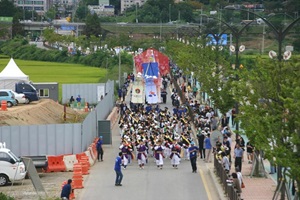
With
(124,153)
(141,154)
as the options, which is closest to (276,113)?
(124,153)

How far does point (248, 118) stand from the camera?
29344mm

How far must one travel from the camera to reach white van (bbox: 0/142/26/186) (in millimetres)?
32656

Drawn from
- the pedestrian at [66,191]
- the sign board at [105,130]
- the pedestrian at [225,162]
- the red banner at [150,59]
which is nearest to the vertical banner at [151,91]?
the red banner at [150,59]

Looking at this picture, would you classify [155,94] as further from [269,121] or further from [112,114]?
[269,121]

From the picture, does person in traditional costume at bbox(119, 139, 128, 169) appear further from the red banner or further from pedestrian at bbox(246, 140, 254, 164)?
the red banner

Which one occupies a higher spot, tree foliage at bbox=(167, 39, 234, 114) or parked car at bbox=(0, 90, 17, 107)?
tree foliage at bbox=(167, 39, 234, 114)

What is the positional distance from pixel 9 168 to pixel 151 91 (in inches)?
1050

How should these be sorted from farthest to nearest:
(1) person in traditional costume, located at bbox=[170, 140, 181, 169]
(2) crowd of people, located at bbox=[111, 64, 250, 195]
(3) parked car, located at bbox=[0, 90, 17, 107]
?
(3) parked car, located at bbox=[0, 90, 17, 107], (1) person in traditional costume, located at bbox=[170, 140, 181, 169], (2) crowd of people, located at bbox=[111, 64, 250, 195]

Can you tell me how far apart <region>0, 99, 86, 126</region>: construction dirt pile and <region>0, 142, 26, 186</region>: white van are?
8.86 metres

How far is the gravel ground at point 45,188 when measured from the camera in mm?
30812

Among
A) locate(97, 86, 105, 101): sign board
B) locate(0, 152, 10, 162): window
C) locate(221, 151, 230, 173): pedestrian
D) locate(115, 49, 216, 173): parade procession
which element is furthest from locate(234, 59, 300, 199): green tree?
locate(97, 86, 105, 101): sign board

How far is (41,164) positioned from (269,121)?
13.4 metres

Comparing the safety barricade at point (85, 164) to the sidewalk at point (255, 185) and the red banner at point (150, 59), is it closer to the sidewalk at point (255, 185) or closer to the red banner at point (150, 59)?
the sidewalk at point (255, 185)

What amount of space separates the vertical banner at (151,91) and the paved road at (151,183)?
18.0 meters
